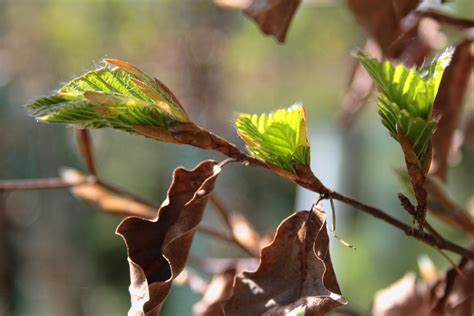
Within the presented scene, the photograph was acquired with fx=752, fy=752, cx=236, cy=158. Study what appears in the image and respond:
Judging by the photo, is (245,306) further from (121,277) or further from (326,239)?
(121,277)

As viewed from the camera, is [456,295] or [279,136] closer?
[279,136]

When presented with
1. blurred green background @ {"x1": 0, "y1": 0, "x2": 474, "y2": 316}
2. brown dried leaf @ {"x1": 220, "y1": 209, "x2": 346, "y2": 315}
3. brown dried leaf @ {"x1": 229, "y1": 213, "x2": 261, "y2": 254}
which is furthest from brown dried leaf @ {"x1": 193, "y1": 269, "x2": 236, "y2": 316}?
blurred green background @ {"x1": 0, "y1": 0, "x2": 474, "y2": 316}

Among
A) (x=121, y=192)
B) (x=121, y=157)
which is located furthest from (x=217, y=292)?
(x=121, y=157)

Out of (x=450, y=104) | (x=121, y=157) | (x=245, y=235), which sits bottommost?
(x=121, y=157)

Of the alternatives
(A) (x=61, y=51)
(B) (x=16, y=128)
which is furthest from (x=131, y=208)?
(A) (x=61, y=51)

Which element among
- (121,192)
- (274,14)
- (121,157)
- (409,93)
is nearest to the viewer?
(409,93)

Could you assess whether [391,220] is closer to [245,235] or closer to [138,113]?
[138,113]
